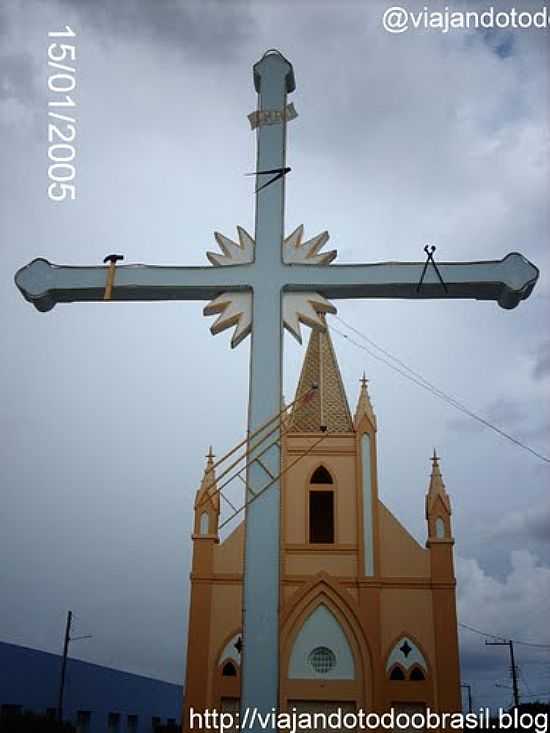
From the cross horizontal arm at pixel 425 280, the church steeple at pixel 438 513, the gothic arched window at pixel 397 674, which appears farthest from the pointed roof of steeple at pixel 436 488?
the cross horizontal arm at pixel 425 280

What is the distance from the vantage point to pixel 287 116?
697 centimetres

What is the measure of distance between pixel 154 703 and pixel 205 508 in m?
16.5

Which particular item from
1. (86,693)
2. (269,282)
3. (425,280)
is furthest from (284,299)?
(86,693)

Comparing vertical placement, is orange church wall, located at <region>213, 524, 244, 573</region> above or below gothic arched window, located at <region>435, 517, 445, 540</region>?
below

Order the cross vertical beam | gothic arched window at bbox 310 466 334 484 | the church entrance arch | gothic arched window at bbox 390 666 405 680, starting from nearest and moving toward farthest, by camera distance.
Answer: the cross vertical beam
the church entrance arch
gothic arched window at bbox 390 666 405 680
gothic arched window at bbox 310 466 334 484

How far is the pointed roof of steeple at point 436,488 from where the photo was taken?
671 inches

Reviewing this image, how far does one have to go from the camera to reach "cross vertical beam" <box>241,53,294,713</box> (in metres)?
5.56

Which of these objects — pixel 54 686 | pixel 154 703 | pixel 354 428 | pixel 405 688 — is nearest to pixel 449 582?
pixel 405 688

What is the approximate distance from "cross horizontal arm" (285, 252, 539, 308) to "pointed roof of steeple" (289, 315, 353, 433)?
1081 cm

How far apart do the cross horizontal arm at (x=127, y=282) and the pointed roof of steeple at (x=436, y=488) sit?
11.4 metres

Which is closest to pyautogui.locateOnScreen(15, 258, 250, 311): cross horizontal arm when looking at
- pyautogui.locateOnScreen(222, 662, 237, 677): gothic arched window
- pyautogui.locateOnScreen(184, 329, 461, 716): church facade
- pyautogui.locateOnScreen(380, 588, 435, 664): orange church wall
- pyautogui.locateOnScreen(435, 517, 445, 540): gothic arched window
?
pyautogui.locateOnScreen(184, 329, 461, 716): church facade

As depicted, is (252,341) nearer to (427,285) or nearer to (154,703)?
(427,285)

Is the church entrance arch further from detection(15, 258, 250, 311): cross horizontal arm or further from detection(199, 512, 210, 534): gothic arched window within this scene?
detection(15, 258, 250, 311): cross horizontal arm

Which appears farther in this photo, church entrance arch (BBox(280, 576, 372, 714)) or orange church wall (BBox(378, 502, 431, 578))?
orange church wall (BBox(378, 502, 431, 578))
